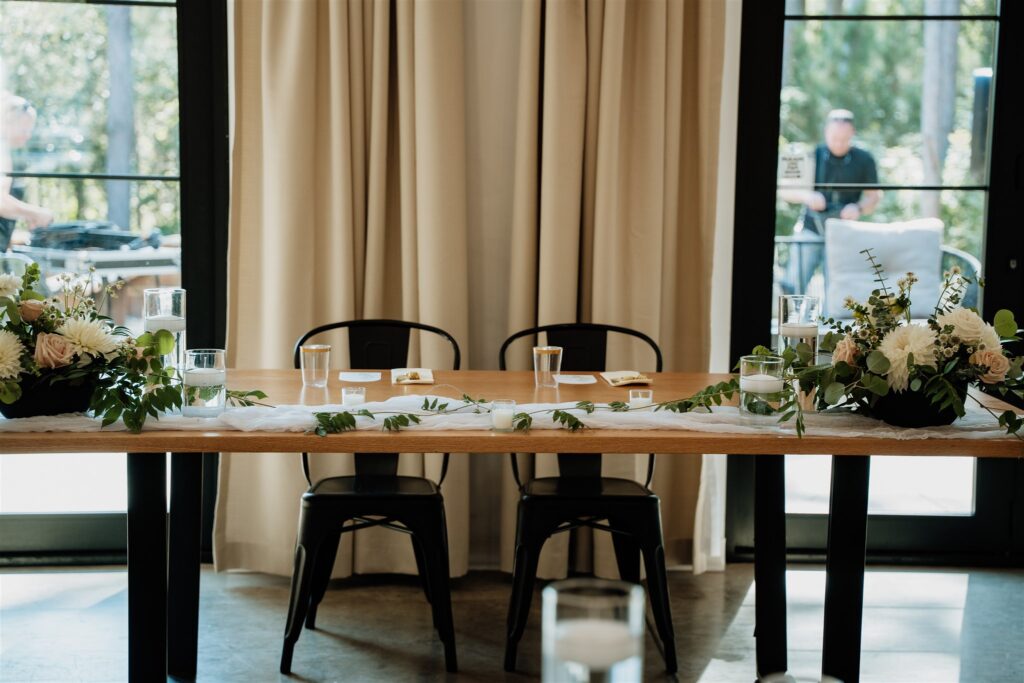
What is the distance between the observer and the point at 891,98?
3.72 m

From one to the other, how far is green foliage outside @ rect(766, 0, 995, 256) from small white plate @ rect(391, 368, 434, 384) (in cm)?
154

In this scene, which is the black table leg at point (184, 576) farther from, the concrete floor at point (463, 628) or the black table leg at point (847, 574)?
the black table leg at point (847, 574)

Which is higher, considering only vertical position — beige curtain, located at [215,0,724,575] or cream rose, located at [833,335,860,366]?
beige curtain, located at [215,0,724,575]

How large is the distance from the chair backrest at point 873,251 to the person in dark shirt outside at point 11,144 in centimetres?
274

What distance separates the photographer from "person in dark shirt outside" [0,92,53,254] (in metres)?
3.61

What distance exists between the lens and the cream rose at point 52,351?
85.9 inches

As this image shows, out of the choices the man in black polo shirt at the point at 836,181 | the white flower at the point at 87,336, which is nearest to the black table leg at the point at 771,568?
the man in black polo shirt at the point at 836,181

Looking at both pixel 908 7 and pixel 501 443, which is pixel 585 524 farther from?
pixel 908 7

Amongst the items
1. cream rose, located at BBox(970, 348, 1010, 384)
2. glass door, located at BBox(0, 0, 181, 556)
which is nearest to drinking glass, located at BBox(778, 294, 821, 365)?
cream rose, located at BBox(970, 348, 1010, 384)

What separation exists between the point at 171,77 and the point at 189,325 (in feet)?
2.76

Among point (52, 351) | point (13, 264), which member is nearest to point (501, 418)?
point (52, 351)

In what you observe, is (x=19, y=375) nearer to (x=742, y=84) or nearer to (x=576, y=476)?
(x=576, y=476)

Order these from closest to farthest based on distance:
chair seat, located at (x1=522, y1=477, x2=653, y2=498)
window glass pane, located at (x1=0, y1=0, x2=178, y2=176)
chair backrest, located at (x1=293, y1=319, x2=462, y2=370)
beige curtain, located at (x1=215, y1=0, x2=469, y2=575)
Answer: chair seat, located at (x1=522, y1=477, x2=653, y2=498) < chair backrest, located at (x1=293, y1=319, x2=462, y2=370) < beige curtain, located at (x1=215, y1=0, x2=469, y2=575) < window glass pane, located at (x1=0, y1=0, x2=178, y2=176)

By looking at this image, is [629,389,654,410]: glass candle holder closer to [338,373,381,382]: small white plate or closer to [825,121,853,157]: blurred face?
[338,373,381,382]: small white plate
